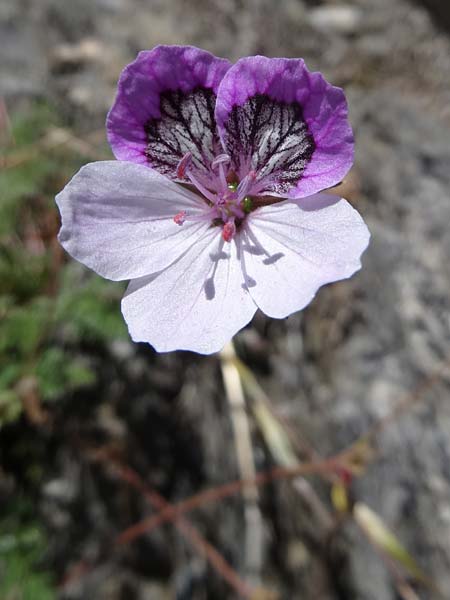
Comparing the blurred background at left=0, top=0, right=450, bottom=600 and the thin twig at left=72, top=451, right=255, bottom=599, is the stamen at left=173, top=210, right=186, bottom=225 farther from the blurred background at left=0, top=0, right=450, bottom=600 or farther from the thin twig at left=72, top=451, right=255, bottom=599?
the thin twig at left=72, top=451, right=255, bottom=599

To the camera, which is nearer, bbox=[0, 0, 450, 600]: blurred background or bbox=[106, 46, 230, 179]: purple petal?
bbox=[106, 46, 230, 179]: purple petal

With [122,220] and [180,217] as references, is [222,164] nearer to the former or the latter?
[180,217]

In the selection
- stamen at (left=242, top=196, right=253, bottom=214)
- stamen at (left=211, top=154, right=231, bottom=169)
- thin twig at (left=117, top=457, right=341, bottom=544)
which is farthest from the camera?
thin twig at (left=117, top=457, right=341, bottom=544)

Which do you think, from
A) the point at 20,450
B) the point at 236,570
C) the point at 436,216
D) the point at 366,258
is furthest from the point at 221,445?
the point at 436,216

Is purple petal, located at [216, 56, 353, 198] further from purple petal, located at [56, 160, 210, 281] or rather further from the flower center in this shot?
purple petal, located at [56, 160, 210, 281]

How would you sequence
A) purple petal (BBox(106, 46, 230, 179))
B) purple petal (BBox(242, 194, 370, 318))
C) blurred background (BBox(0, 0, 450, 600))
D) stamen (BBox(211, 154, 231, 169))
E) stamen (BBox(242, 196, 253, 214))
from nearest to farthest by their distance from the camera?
purple petal (BBox(242, 194, 370, 318)) < purple petal (BBox(106, 46, 230, 179)) < stamen (BBox(211, 154, 231, 169)) < stamen (BBox(242, 196, 253, 214)) < blurred background (BBox(0, 0, 450, 600))

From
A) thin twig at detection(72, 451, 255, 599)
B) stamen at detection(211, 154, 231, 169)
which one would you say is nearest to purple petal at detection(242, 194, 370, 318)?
stamen at detection(211, 154, 231, 169)

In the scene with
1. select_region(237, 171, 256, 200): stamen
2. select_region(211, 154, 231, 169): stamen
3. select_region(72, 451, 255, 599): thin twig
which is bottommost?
select_region(72, 451, 255, 599): thin twig

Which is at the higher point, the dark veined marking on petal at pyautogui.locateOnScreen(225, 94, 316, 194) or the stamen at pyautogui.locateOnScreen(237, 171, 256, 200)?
the dark veined marking on petal at pyautogui.locateOnScreen(225, 94, 316, 194)
